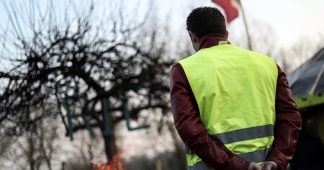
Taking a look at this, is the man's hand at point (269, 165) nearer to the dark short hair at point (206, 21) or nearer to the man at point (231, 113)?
the man at point (231, 113)

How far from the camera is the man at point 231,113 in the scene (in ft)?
7.90

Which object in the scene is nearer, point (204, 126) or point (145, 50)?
point (204, 126)

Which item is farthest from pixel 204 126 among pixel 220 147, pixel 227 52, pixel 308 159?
pixel 308 159

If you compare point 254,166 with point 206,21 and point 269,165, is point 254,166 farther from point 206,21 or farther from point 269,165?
point 206,21

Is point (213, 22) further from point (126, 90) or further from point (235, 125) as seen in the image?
point (126, 90)

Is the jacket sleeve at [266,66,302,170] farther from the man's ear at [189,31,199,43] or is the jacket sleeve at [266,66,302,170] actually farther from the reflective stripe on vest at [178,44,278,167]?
the man's ear at [189,31,199,43]

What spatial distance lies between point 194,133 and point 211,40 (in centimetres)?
50

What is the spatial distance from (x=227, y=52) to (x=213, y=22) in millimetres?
158

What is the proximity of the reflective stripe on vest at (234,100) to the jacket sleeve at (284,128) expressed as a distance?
51 millimetres

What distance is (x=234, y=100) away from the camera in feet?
8.12

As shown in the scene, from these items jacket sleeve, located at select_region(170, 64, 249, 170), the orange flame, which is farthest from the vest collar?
the orange flame

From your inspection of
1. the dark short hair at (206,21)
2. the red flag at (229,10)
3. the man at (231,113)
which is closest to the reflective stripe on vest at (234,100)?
the man at (231,113)

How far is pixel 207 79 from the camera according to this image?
8.07 ft

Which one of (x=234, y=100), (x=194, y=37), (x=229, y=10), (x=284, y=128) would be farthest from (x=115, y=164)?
(x=234, y=100)
